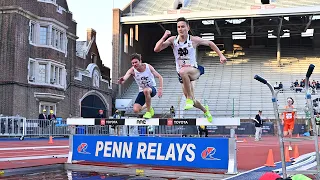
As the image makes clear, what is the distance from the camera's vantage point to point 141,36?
51.0 m

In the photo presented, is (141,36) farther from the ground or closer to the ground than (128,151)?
farther from the ground

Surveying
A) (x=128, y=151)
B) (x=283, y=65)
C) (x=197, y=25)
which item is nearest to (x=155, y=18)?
(x=197, y=25)

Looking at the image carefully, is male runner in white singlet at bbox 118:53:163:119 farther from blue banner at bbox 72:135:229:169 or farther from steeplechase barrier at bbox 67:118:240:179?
blue banner at bbox 72:135:229:169

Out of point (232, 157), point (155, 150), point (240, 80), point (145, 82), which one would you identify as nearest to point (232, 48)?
point (240, 80)

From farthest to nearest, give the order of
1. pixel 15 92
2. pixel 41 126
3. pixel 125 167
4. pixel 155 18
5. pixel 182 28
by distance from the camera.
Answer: pixel 155 18 < pixel 15 92 < pixel 41 126 < pixel 125 167 < pixel 182 28

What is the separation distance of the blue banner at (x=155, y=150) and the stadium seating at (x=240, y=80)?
26358 mm

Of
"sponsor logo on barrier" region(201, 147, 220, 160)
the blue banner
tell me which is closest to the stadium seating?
the blue banner

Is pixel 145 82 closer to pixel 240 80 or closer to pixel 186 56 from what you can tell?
pixel 186 56

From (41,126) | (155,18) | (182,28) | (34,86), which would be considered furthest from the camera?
(155,18)

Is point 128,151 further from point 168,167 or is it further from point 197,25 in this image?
point 197,25

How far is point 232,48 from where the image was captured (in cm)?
5153

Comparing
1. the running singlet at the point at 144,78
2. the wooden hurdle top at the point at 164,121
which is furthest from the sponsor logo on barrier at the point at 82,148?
the running singlet at the point at 144,78

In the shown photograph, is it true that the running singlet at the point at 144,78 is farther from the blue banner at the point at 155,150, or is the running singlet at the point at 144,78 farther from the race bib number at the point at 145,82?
the blue banner at the point at 155,150

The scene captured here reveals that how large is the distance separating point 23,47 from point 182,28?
75.0ft
